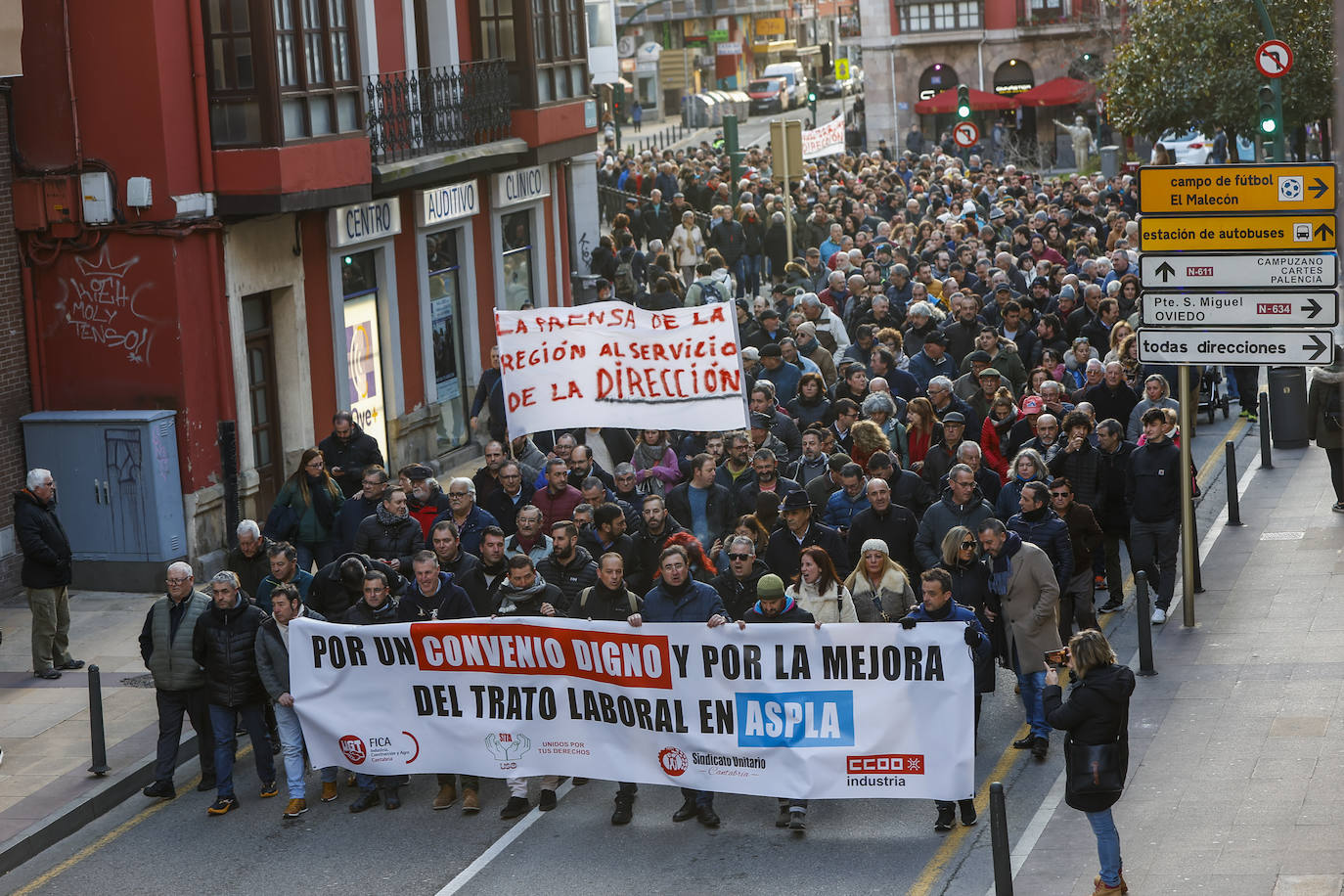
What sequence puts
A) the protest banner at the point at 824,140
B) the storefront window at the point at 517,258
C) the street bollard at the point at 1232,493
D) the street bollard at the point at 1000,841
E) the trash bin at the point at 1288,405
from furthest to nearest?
the protest banner at the point at 824,140 < the storefront window at the point at 517,258 < the trash bin at the point at 1288,405 < the street bollard at the point at 1232,493 < the street bollard at the point at 1000,841

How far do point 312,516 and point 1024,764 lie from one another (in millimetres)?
6704

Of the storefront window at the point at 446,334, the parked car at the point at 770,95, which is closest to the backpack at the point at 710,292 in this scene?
the storefront window at the point at 446,334

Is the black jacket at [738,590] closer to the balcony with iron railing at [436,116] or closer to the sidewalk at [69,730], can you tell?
the sidewalk at [69,730]

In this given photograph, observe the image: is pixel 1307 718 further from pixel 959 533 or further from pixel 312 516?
pixel 312 516

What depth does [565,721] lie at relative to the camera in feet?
39.9

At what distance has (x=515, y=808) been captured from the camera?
481 inches

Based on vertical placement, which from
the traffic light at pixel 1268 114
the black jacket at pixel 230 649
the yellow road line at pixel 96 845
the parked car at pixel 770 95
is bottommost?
the yellow road line at pixel 96 845

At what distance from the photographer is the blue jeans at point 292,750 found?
1244 centimetres

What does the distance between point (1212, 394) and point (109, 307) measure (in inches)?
498

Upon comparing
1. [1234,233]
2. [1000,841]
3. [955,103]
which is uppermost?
[955,103]

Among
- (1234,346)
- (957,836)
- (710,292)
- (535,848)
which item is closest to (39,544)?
(535,848)

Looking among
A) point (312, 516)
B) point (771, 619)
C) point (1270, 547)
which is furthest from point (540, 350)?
point (1270, 547)

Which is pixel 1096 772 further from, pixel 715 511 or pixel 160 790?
pixel 160 790

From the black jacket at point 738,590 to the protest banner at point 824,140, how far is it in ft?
86.6
